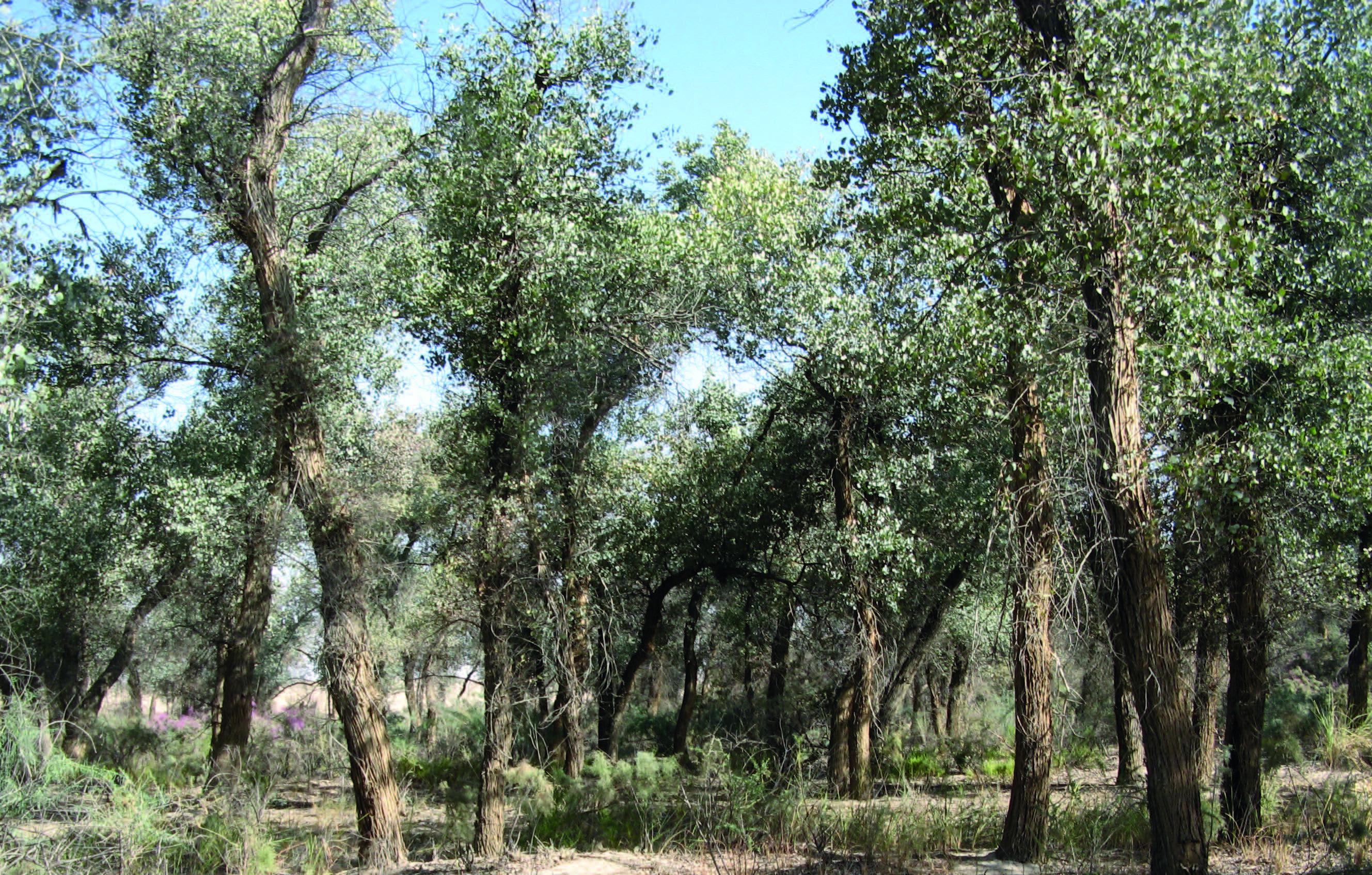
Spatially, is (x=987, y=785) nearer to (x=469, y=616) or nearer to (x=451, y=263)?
(x=469, y=616)

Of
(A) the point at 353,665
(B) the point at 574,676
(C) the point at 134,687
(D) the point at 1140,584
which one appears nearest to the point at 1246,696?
(D) the point at 1140,584

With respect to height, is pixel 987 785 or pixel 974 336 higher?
pixel 974 336

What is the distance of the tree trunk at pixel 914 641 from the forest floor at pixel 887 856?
4.41 meters

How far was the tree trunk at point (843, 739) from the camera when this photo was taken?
14422 mm

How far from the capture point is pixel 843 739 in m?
14.6

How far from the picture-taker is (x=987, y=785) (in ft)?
48.0

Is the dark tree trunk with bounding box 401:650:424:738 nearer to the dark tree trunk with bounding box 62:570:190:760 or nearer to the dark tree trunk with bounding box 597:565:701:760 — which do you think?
the dark tree trunk with bounding box 597:565:701:760

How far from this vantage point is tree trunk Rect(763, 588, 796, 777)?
1669 centimetres

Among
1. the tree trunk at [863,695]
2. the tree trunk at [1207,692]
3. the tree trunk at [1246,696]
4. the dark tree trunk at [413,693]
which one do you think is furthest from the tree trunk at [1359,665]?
the dark tree trunk at [413,693]

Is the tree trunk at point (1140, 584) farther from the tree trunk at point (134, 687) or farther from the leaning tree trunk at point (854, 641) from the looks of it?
the tree trunk at point (134, 687)

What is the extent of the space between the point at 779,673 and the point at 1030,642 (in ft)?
37.5

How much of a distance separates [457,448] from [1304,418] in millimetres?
7879

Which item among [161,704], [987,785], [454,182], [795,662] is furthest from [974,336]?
[161,704]

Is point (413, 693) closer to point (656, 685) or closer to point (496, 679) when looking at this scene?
point (656, 685)
